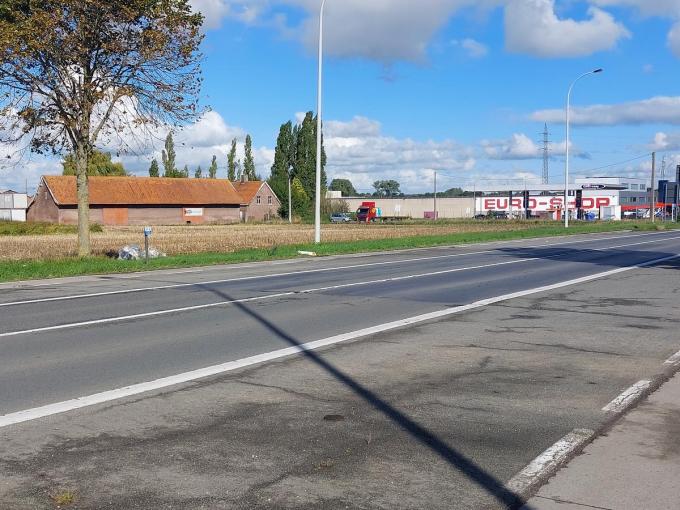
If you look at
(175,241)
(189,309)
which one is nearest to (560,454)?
(189,309)

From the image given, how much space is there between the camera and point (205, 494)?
539cm

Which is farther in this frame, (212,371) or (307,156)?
(307,156)

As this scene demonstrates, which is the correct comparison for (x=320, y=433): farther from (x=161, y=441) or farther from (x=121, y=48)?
(x=121, y=48)

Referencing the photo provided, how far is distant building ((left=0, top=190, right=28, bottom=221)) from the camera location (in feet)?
346

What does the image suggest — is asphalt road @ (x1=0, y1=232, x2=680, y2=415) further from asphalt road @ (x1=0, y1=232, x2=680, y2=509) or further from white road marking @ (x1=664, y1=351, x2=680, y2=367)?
white road marking @ (x1=664, y1=351, x2=680, y2=367)

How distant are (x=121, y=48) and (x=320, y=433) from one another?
2229cm

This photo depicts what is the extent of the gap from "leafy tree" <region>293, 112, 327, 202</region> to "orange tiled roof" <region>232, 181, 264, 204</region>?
594 centimetres

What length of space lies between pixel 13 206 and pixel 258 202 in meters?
32.5

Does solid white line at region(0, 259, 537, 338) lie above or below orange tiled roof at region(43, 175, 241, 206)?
below

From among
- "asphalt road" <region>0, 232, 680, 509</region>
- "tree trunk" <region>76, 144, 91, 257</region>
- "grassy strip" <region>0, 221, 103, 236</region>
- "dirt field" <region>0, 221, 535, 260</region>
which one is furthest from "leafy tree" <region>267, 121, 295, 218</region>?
"asphalt road" <region>0, 232, 680, 509</region>

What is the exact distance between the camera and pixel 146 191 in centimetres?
9600

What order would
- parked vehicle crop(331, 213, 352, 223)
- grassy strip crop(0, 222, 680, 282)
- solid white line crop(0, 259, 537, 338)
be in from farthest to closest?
parked vehicle crop(331, 213, 352, 223) < grassy strip crop(0, 222, 680, 282) < solid white line crop(0, 259, 537, 338)

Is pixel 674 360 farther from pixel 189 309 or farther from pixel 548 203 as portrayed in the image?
pixel 548 203

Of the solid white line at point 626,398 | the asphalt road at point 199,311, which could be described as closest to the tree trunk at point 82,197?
the asphalt road at point 199,311
